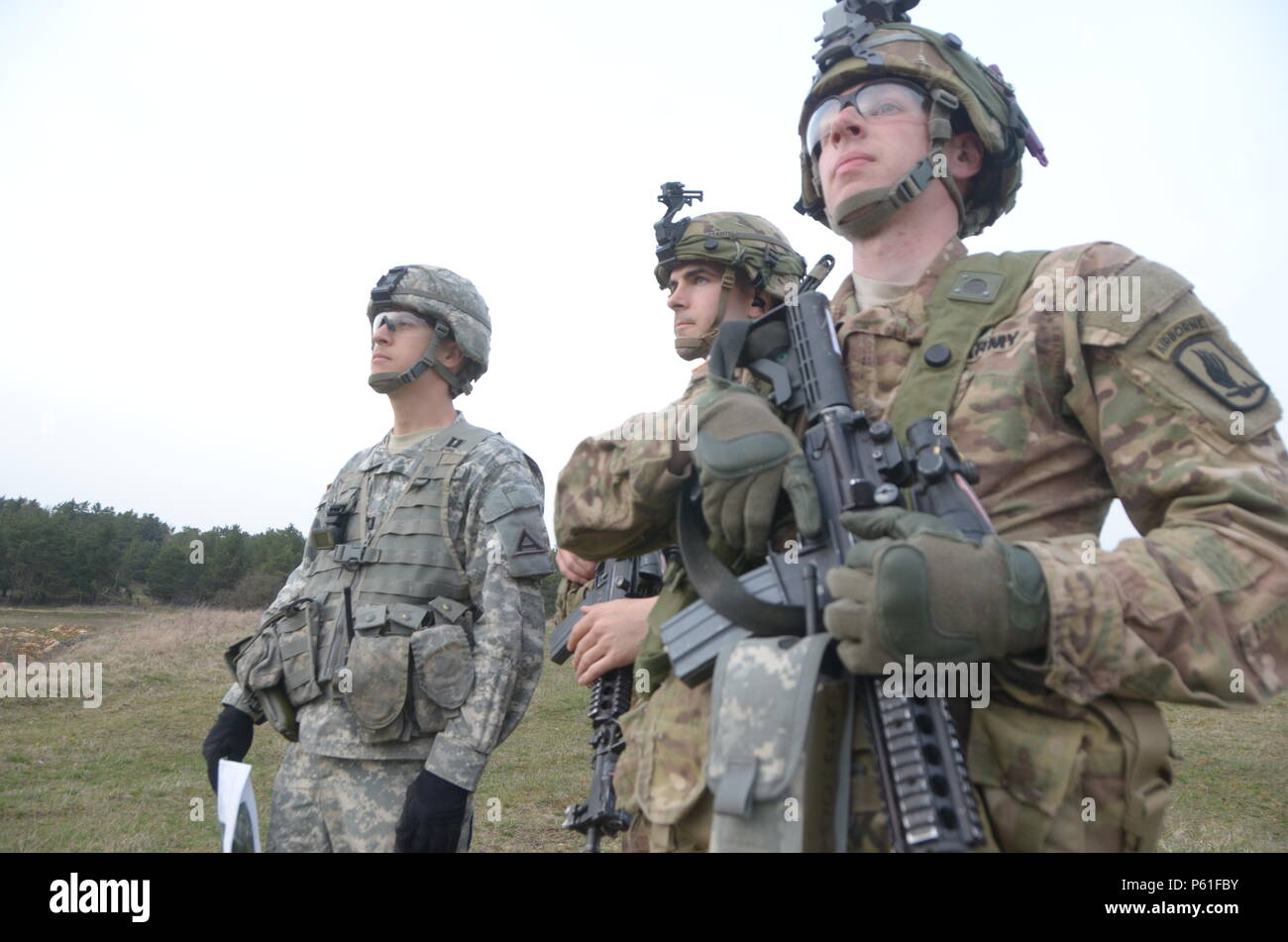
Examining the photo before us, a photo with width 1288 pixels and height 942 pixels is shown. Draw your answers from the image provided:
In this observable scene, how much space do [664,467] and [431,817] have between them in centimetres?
197

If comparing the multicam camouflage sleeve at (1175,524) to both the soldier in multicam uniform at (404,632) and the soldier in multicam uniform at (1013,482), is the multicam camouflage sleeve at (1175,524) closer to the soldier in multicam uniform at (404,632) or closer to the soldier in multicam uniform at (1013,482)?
the soldier in multicam uniform at (1013,482)

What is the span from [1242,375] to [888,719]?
99cm

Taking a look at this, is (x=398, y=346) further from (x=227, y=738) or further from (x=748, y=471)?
(x=748, y=471)

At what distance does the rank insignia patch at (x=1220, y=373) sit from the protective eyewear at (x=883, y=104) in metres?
0.94

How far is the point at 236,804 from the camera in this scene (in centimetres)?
298

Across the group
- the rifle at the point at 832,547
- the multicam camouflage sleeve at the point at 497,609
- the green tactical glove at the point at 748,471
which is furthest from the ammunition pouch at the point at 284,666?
the green tactical glove at the point at 748,471

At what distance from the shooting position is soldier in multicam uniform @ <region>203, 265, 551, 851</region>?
3586 mm

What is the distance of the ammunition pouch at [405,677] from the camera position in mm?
3592


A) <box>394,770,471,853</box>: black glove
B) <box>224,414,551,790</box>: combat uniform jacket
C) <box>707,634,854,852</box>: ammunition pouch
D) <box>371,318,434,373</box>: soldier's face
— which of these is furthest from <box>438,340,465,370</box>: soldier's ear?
<box>707,634,854,852</box>: ammunition pouch

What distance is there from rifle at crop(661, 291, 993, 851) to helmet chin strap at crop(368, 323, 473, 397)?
2520 mm

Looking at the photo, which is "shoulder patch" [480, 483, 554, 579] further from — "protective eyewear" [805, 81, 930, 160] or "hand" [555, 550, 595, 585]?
"protective eyewear" [805, 81, 930, 160]

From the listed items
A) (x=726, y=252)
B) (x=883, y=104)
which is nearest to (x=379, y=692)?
(x=726, y=252)

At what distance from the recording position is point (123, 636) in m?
17.6
